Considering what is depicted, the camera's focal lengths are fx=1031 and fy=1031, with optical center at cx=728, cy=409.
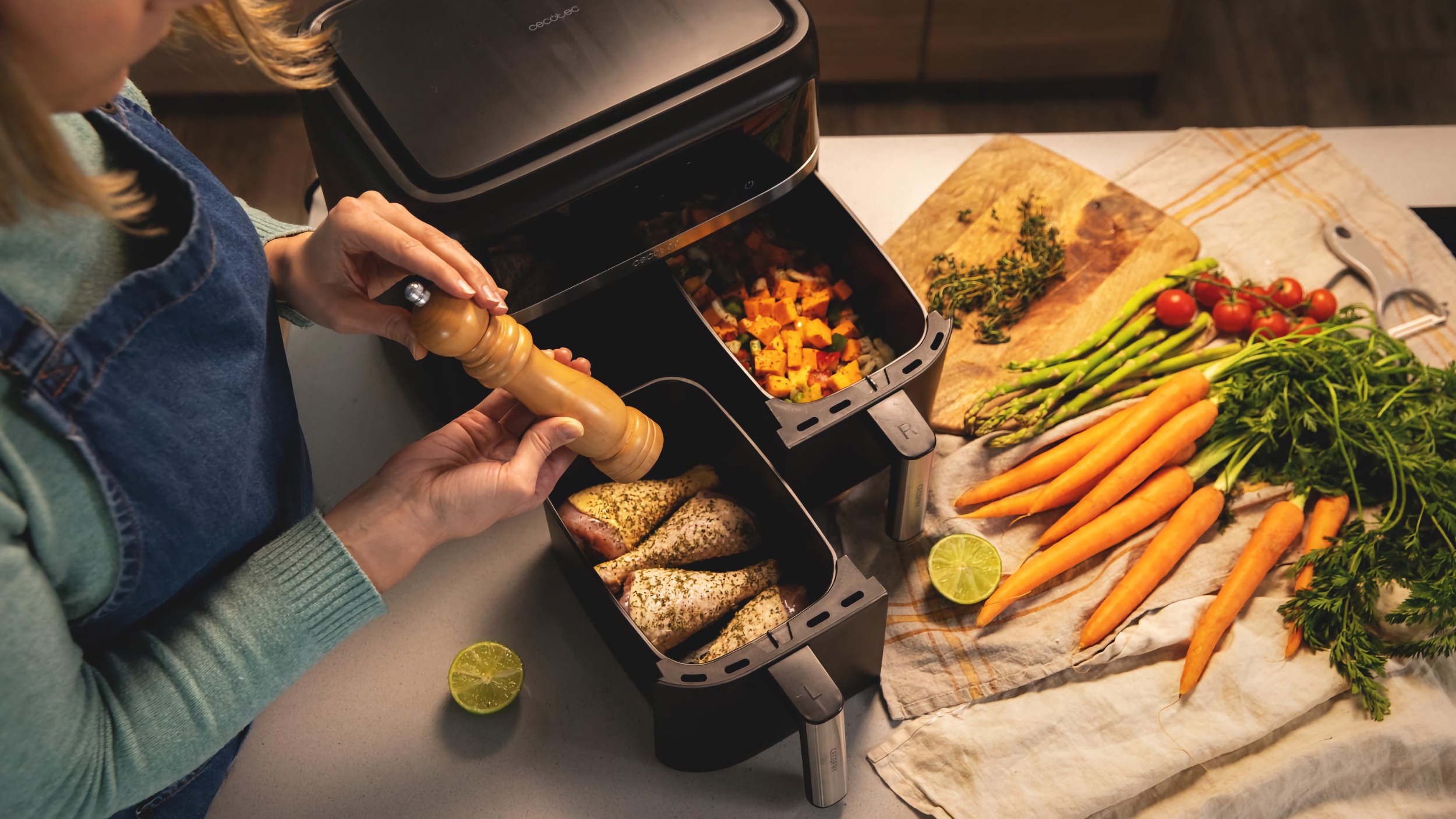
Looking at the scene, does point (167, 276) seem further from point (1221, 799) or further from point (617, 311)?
point (1221, 799)

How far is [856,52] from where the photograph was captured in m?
2.61

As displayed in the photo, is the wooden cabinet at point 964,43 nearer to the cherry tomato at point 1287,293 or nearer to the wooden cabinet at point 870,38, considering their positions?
the wooden cabinet at point 870,38

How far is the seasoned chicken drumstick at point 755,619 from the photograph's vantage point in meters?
1.10

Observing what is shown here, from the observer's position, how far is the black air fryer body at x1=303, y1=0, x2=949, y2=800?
3.43ft

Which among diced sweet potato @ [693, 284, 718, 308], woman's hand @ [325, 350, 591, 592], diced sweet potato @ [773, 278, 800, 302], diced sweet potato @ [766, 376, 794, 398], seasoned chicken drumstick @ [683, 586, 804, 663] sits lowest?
seasoned chicken drumstick @ [683, 586, 804, 663]

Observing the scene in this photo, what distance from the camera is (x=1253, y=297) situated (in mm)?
1466

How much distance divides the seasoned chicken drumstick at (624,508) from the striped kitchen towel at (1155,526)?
227 millimetres

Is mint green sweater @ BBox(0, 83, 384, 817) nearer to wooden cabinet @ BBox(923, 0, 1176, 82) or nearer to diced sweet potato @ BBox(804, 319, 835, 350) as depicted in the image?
diced sweet potato @ BBox(804, 319, 835, 350)

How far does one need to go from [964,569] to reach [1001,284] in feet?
1.42

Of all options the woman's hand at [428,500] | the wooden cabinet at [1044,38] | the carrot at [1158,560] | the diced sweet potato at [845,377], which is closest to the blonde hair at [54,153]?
the woman's hand at [428,500]

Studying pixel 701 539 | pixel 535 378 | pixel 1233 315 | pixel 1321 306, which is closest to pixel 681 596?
pixel 701 539

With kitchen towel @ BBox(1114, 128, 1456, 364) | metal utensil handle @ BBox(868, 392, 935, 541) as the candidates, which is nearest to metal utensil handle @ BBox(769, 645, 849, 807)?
metal utensil handle @ BBox(868, 392, 935, 541)

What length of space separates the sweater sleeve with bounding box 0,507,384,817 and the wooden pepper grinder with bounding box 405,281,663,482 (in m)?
0.19

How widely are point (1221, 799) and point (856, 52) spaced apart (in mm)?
2004
